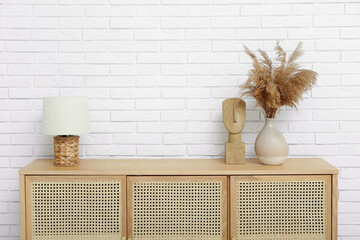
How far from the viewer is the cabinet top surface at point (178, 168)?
1961 millimetres

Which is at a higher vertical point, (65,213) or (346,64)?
(346,64)

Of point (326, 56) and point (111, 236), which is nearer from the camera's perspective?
point (111, 236)

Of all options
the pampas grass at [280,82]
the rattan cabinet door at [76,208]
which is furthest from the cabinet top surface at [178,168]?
the pampas grass at [280,82]

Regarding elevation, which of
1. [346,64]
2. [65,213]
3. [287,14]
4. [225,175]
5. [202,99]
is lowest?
[65,213]

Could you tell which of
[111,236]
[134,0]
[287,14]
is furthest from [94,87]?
[287,14]

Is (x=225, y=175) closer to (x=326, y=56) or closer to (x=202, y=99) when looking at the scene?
(x=202, y=99)

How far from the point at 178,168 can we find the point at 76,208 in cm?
62

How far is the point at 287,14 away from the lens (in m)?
2.32

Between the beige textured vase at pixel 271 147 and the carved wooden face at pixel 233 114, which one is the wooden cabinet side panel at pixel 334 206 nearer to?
the beige textured vase at pixel 271 147

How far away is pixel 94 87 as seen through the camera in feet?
7.70

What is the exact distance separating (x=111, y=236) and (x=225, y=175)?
731mm

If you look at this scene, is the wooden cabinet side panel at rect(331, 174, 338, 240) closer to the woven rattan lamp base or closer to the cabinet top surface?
the cabinet top surface

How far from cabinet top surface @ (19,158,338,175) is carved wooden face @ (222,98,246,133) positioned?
231 mm

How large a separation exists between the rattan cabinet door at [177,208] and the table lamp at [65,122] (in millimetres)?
423
